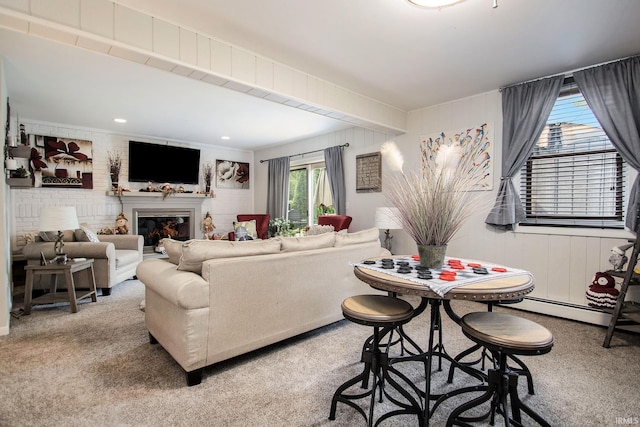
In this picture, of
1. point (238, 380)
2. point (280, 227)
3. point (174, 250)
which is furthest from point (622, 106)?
point (280, 227)

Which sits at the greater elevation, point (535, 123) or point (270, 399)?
point (535, 123)

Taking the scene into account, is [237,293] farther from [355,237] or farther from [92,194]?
[92,194]

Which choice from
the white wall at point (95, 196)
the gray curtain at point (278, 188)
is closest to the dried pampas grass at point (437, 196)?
the white wall at point (95, 196)

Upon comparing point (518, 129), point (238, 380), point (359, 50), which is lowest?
point (238, 380)

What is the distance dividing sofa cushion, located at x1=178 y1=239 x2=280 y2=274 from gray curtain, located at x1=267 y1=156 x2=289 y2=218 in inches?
170

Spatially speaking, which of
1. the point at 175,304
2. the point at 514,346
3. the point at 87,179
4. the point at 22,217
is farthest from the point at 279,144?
the point at 514,346

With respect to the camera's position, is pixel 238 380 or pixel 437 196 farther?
pixel 238 380

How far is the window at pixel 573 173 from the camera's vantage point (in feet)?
9.70

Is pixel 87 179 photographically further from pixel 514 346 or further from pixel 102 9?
pixel 514 346

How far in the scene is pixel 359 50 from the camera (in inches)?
107

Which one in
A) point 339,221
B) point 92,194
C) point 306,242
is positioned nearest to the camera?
point 306,242

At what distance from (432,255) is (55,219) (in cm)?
353

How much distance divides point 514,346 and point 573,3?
2.23m

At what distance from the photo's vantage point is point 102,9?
1998 millimetres
